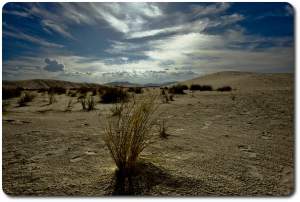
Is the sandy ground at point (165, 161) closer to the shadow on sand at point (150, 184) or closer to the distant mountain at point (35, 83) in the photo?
the shadow on sand at point (150, 184)

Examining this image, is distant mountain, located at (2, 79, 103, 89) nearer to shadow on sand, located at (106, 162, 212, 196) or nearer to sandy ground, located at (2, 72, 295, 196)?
sandy ground, located at (2, 72, 295, 196)

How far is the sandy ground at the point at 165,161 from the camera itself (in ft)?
5.28

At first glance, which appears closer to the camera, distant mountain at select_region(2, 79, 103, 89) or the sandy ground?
the sandy ground

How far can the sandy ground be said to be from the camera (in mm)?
1608

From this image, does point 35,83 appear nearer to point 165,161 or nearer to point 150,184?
point 165,161

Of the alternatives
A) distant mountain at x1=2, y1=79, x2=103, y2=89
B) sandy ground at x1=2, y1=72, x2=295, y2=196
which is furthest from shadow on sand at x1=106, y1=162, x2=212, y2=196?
distant mountain at x1=2, y1=79, x2=103, y2=89

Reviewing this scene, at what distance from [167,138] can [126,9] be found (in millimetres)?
1279

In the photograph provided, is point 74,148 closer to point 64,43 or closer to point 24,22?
point 64,43

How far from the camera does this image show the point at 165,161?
1.91 metres

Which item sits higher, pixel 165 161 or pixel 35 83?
pixel 35 83

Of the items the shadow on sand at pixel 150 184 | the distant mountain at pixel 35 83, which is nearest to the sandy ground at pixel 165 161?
the shadow on sand at pixel 150 184

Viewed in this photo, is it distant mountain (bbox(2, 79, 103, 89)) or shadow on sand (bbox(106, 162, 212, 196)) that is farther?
distant mountain (bbox(2, 79, 103, 89))

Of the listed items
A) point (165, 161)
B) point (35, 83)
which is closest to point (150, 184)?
point (165, 161)

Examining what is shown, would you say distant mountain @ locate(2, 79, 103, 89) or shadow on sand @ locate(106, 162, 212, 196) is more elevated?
distant mountain @ locate(2, 79, 103, 89)
